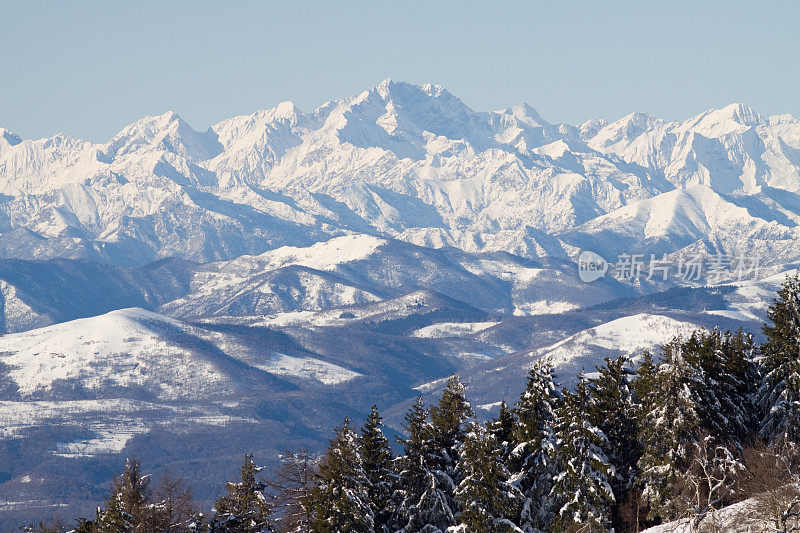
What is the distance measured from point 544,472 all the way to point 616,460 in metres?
5.66

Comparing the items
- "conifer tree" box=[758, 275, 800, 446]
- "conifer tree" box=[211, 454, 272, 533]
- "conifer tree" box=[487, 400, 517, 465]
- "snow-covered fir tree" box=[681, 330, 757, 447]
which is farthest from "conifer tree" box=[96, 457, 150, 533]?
"conifer tree" box=[758, 275, 800, 446]

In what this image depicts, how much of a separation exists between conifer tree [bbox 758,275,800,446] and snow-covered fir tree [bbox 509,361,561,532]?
52.7 feet

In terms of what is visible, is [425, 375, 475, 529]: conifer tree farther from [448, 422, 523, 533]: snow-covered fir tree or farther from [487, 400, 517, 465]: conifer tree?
[448, 422, 523, 533]: snow-covered fir tree

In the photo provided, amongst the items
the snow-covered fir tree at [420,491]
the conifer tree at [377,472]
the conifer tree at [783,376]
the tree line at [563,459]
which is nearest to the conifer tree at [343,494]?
the tree line at [563,459]

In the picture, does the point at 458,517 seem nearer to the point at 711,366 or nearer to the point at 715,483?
the point at 715,483

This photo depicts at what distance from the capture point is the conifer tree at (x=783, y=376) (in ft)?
259

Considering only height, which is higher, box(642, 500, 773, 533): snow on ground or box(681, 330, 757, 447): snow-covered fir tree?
box(681, 330, 757, 447): snow-covered fir tree

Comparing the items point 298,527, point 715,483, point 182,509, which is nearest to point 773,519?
point 715,483

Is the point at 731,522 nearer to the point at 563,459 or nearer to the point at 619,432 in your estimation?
the point at 563,459

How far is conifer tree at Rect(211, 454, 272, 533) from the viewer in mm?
84625

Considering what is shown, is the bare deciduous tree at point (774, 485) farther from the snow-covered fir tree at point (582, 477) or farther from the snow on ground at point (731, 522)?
the snow-covered fir tree at point (582, 477)

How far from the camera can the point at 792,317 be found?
81562 mm

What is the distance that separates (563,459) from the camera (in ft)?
260

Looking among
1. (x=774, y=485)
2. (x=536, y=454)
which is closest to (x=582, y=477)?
(x=536, y=454)
